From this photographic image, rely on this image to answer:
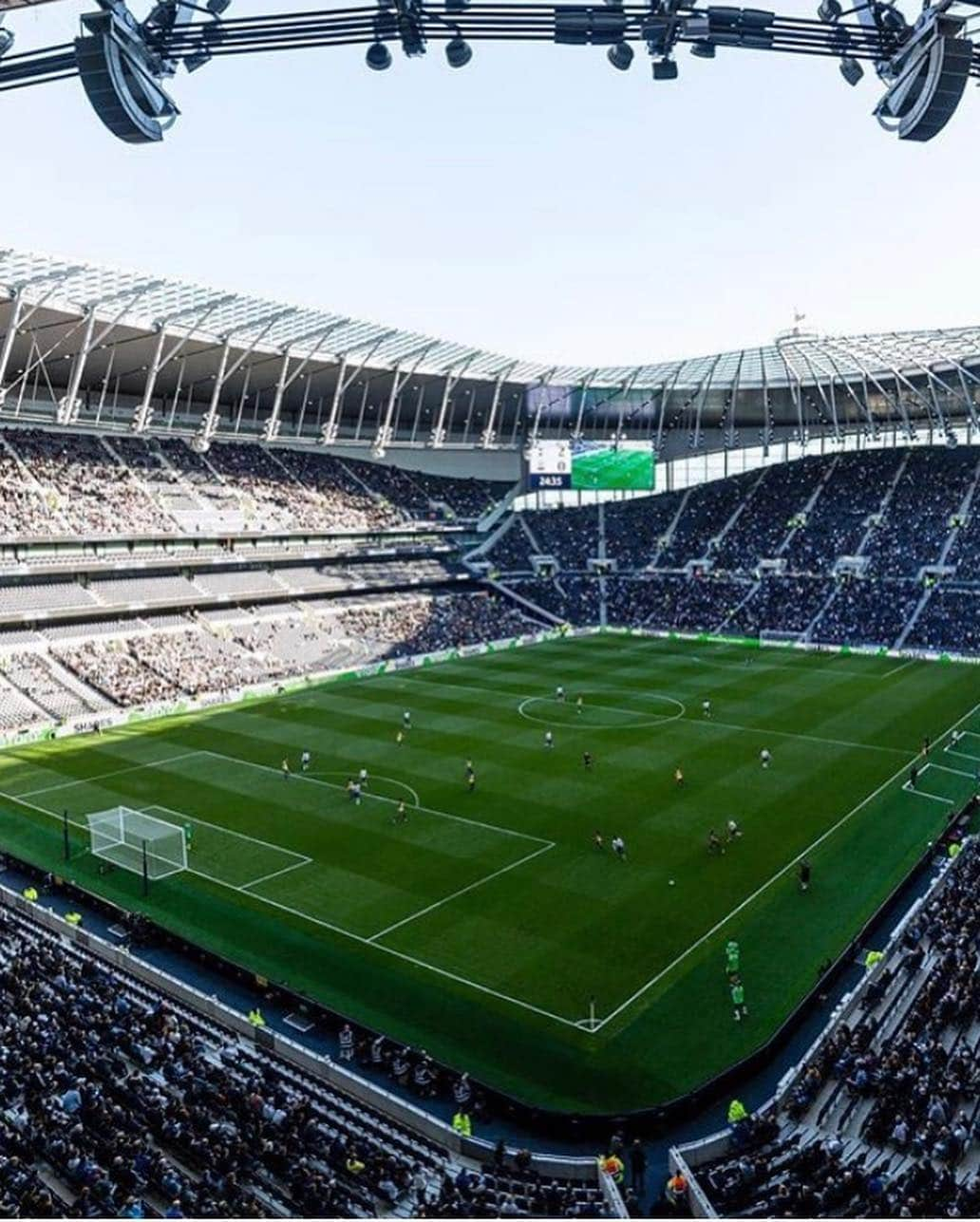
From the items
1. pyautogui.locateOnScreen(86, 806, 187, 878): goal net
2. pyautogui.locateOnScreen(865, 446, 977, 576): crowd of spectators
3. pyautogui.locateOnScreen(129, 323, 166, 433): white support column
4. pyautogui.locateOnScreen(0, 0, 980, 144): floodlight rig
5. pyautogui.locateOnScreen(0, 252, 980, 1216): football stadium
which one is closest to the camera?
pyautogui.locateOnScreen(0, 0, 980, 144): floodlight rig

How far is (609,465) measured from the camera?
248 ft

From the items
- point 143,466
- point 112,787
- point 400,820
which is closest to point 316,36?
point 400,820

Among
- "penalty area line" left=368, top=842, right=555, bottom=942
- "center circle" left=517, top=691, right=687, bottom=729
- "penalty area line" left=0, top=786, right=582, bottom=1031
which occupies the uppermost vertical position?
"center circle" left=517, top=691, right=687, bottom=729

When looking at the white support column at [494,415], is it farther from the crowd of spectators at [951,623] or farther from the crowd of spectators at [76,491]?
the crowd of spectators at [951,623]

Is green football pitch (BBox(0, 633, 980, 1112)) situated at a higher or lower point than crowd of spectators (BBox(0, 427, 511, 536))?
lower

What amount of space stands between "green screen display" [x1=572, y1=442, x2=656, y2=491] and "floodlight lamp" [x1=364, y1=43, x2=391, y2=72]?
212ft

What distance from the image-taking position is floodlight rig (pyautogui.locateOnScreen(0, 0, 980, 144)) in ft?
32.2

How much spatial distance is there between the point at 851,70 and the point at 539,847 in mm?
22529

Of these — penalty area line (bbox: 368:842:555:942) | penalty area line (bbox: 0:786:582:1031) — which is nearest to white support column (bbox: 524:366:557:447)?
penalty area line (bbox: 368:842:555:942)

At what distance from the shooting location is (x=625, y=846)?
94.8ft

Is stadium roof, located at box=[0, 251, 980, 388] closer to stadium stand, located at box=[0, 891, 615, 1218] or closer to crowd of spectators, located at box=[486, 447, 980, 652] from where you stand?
crowd of spectators, located at box=[486, 447, 980, 652]

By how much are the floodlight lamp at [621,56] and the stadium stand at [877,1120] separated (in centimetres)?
1437

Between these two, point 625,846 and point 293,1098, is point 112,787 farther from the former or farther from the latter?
point 293,1098

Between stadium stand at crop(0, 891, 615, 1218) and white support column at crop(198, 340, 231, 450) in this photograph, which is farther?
white support column at crop(198, 340, 231, 450)
